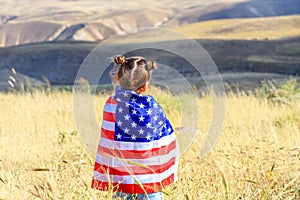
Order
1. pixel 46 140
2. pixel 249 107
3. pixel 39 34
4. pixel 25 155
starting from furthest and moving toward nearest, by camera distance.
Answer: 1. pixel 39 34
2. pixel 249 107
3. pixel 46 140
4. pixel 25 155

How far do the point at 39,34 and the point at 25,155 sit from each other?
447ft

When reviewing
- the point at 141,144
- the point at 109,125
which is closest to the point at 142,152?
the point at 141,144

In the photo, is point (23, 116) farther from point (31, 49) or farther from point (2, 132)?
point (31, 49)

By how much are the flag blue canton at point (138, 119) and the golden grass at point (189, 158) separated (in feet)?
0.95

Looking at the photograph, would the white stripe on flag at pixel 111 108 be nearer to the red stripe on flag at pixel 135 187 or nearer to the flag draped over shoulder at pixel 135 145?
the flag draped over shoulder at pixel 135 145

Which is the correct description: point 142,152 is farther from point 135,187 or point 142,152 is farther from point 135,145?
point 135,187

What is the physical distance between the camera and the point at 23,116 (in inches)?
294

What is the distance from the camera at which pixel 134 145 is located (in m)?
3.11

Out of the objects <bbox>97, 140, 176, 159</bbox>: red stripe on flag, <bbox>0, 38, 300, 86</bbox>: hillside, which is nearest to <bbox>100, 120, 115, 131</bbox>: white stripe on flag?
<bbox>97, 140, 176, 159</bbox>: red stripe on flag

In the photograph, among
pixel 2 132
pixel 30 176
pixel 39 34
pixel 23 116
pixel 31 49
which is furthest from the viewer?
pixel 39 34

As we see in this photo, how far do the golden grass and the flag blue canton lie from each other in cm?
29

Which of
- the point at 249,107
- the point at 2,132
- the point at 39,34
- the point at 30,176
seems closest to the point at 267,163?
the point at 30,176

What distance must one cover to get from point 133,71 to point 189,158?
1828 millimetres

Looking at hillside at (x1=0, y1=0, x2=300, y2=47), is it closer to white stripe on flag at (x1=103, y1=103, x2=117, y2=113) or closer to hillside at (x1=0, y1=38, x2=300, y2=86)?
hillside at (x1=0, y1=38, x2=300, y2=86)
